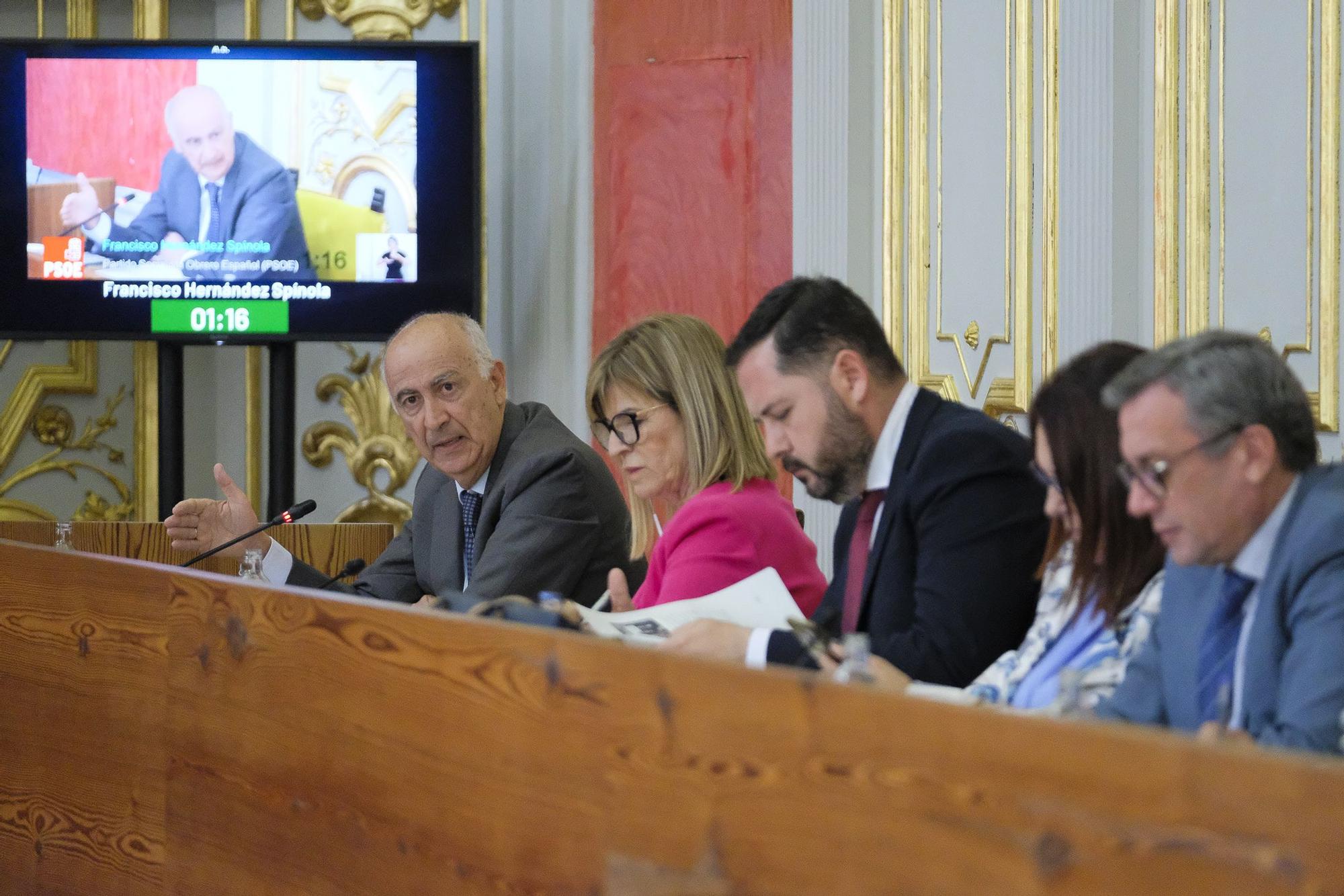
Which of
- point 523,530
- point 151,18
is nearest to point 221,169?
point 151,18

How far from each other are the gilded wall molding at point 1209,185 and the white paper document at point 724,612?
135cm

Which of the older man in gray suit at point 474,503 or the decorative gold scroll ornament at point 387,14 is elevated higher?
the decorative gold scroll ornament at point 387,14

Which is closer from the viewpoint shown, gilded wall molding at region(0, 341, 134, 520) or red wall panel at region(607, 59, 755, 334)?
red wall panel at region(607, 59, 755, 334)

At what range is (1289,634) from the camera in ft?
4.99

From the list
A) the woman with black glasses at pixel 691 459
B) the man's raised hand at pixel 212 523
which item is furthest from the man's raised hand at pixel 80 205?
the woman with black glasses at pixel 691 459

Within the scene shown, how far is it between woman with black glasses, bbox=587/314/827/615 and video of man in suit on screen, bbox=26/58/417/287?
2436 millimetres

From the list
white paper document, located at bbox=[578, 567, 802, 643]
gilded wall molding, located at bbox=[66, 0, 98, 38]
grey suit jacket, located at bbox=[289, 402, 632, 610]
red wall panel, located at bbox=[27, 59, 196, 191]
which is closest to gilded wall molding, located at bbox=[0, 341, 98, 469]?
red wall panel, located at bbox=[27, 59, 196, 191]

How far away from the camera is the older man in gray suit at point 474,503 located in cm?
311

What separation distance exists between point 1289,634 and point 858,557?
88 cm

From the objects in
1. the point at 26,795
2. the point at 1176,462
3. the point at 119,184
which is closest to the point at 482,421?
the point at 26,795

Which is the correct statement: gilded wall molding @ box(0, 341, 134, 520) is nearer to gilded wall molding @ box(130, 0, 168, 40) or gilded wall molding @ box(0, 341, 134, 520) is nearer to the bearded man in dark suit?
gilded wall molding @ box(130, 0, 168, 40)

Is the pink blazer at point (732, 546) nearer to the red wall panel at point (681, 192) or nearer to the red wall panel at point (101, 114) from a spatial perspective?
the red wall panel at point (681, 192)

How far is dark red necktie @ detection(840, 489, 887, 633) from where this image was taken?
2307 mm

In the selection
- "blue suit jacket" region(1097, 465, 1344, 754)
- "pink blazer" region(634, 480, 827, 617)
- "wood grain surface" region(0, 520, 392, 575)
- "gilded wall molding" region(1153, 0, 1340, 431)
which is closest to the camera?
"blue suit jacket" region(1097, 465, 1344, 754)
